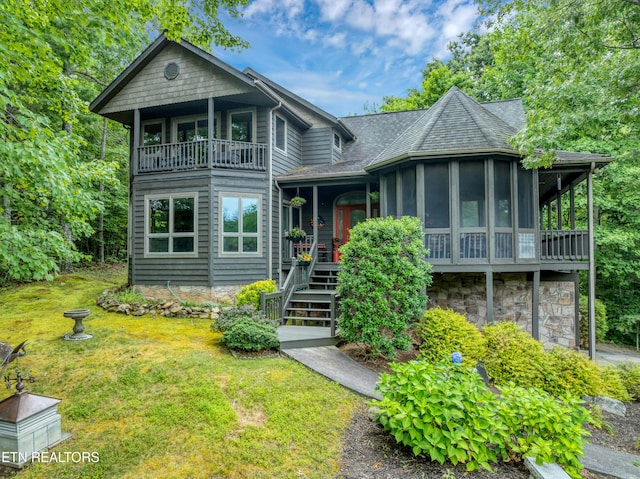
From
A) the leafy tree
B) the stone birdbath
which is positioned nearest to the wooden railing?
the leafy tree

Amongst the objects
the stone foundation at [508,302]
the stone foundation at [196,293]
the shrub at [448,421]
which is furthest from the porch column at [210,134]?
the shrub at [448,421]

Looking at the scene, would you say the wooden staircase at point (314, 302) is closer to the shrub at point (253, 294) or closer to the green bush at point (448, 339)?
the shrub at point (253, 294)

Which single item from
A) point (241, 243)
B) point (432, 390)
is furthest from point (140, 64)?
point (432, 390)

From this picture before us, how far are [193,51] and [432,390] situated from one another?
10.9 metres

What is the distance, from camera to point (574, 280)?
927 cm

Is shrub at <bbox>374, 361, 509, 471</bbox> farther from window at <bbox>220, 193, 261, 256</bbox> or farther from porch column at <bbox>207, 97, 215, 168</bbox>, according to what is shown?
porch column at <bbox>207, 97, 215, 168</bbox>

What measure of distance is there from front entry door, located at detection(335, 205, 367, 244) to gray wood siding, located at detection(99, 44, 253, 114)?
5.16 metres

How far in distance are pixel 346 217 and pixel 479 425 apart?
31.7 feet

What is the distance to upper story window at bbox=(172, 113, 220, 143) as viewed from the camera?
36.6 ft

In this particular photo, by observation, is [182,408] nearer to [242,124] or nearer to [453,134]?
[453,134]

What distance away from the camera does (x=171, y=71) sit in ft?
34.4

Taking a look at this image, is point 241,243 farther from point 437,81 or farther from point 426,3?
point 437,81

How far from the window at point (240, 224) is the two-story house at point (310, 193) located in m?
0.04

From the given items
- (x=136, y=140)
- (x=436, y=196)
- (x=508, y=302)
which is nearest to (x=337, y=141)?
(x=436, y=196)
